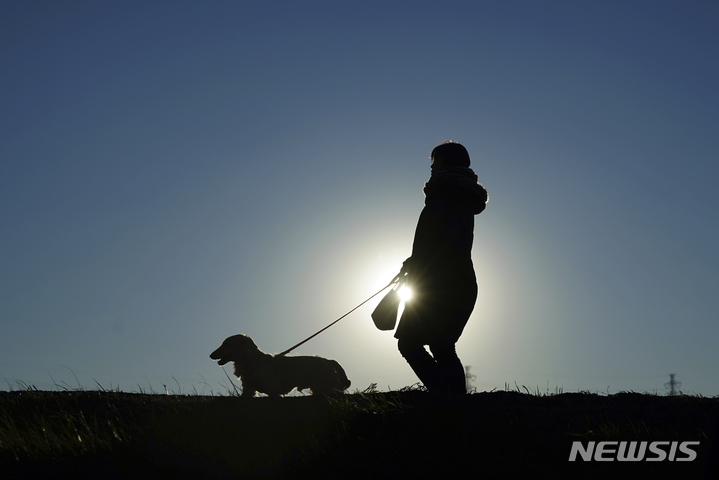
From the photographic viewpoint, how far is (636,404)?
6.31m

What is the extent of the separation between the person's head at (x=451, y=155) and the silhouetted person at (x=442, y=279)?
39mm

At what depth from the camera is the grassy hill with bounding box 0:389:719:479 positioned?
4.39 metres

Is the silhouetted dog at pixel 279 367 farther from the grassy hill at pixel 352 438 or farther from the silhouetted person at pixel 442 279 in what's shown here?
the silhouetted person at pixel 442 279

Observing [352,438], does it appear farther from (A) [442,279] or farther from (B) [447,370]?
(A) [442,279]

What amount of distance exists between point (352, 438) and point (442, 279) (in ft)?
6.62

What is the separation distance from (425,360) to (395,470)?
1885 millimetres

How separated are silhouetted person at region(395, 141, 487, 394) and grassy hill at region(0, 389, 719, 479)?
1.34 feet

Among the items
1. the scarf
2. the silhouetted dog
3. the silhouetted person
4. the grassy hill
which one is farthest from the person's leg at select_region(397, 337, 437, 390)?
the silhouetted dog

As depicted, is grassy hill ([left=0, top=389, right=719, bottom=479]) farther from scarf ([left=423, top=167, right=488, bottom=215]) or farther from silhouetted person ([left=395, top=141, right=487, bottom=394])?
scarf ([left=423, top=167, right=488, bottom=215])

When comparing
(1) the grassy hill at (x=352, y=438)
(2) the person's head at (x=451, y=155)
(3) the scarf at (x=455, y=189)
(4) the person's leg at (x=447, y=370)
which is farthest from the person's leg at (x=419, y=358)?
(2) the person's head at (x=451, y=155)

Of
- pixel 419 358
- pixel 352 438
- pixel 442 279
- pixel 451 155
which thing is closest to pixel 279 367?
pixel 419 358

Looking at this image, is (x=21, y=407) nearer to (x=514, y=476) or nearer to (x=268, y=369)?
(x=268, y=369)

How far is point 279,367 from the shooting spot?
27.3 feet

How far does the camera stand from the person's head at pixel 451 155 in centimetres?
656
